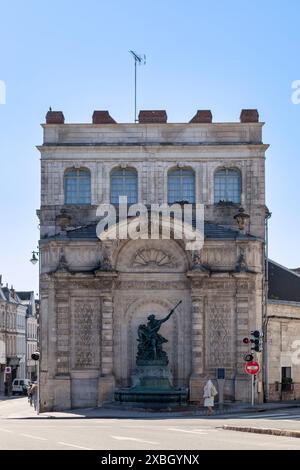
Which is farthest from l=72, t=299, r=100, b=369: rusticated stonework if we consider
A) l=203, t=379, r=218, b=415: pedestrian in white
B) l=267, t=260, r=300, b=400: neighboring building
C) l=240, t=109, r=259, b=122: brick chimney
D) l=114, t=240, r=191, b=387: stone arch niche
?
l=240, t=109, r=259, b=122: brick chimney

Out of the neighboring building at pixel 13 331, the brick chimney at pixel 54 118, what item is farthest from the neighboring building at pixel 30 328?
the brick chimney at pixel 54 118

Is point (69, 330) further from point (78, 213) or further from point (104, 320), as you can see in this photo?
point (78, 213)

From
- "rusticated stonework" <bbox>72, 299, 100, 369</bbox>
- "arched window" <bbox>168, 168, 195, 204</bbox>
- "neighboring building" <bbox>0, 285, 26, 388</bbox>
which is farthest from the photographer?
"neighboring building" <bbox>0, 285, 26, 388</bbox>

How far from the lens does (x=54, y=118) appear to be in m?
53.4

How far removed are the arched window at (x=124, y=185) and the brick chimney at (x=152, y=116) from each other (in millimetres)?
2761

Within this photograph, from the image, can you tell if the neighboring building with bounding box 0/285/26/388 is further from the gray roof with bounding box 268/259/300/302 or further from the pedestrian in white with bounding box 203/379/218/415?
the pedestrian in white with bounding box 203/379/218/415

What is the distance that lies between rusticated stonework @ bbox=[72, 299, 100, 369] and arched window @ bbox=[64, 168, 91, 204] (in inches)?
258

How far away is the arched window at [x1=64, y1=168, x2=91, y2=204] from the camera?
173ft

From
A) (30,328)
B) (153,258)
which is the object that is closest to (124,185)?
(153,258)

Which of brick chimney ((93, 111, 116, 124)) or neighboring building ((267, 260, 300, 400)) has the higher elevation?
brick chimney ((93, 111, 116, 124))

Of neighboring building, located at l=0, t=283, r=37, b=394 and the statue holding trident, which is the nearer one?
the statue holding trident

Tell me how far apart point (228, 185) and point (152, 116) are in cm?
534

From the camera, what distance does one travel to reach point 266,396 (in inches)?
1999
